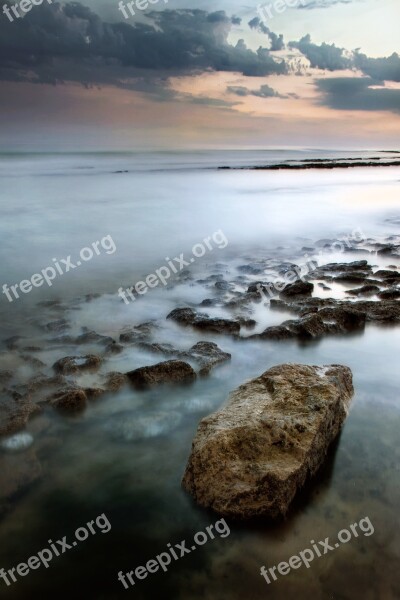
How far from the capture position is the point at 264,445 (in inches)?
143

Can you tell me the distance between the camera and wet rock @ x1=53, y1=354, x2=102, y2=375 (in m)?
5.43

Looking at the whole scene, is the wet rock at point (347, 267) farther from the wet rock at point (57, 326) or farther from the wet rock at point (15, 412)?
the wet rock at point (15, 412)

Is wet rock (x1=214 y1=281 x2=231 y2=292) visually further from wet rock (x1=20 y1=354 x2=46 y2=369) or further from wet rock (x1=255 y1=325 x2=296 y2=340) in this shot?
wet rock (x1=20 y1=354 x2=46 y2=369)

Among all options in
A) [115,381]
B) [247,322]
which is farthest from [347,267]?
[115,381]

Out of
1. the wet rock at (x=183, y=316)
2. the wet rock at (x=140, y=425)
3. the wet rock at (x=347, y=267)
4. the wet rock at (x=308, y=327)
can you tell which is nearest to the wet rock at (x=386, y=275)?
the wet rock at (x=347, y=267)

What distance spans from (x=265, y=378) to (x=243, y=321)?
2473 mm

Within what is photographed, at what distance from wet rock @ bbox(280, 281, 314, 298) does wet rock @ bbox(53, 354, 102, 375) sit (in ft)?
11.5

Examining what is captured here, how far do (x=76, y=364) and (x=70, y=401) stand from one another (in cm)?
78

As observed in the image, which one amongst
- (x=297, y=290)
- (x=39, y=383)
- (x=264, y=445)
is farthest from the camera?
(x=297, y=290)

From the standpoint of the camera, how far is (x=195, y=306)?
7.74 m

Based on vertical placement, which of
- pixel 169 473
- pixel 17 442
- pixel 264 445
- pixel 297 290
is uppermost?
pixel 264 445

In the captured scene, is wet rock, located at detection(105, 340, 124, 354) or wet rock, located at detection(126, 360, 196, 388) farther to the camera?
wet rock, located at detection(105, 340, 124, 354)

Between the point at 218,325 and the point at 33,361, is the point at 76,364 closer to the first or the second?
the point at 33,361

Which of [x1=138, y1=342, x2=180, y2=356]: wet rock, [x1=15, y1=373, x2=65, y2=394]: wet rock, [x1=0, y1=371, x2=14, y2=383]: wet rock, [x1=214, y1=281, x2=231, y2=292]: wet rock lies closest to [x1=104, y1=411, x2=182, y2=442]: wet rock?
[x1=15, y1=373, x2=65, y2=394]: wet rock
